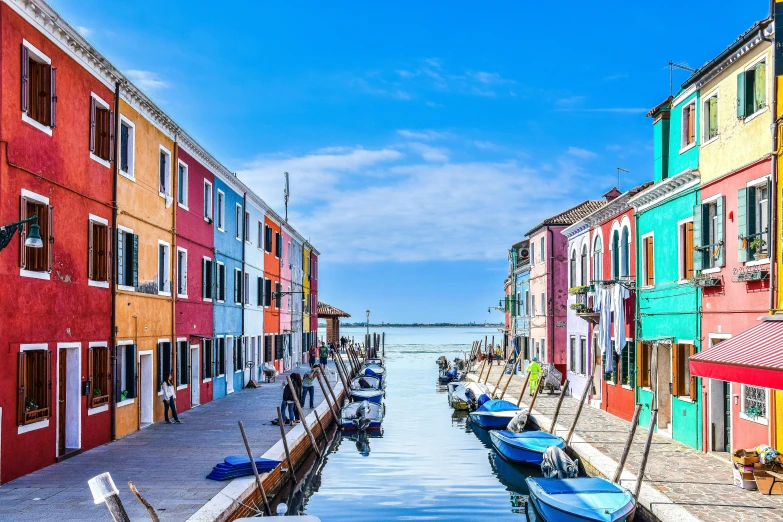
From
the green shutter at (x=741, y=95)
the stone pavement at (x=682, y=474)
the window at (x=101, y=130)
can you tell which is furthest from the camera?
the window at (x=101, y=130)

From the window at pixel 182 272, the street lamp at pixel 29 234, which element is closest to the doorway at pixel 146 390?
the window at pixel 182 272

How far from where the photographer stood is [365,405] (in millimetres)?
29891

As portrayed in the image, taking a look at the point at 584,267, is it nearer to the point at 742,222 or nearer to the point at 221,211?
the point at 221,211

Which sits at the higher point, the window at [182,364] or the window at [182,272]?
the window at [182,272]

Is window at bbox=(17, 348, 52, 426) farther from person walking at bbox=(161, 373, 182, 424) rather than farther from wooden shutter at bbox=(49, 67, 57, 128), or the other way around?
person walking at bbox=(161, 373, 182, 424)

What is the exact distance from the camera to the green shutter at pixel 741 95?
15969 millimetres

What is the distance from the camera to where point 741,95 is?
1606 cm

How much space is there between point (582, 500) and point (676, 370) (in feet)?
23.0

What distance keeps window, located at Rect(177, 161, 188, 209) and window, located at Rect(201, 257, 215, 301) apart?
3076 mm

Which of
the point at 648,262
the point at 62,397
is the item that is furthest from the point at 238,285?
the point at 648,262

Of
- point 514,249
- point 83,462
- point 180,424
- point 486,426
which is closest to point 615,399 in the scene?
point 486,426

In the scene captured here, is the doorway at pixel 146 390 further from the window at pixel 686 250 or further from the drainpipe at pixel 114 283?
the window at pixel 686 250

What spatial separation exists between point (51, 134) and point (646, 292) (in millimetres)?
15349

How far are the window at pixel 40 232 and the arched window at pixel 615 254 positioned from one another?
1667 cm
